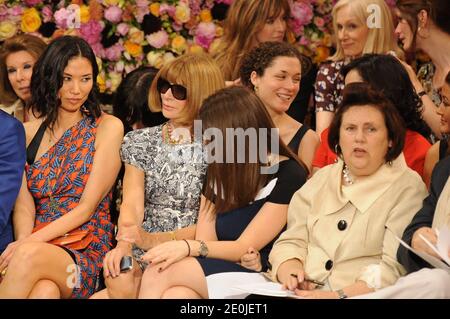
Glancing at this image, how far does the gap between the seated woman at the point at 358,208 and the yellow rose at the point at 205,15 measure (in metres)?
1.66

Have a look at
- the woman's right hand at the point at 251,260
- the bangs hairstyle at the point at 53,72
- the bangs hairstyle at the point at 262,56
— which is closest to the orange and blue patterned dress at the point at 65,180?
the bangs hairstyle at the point at 53,72

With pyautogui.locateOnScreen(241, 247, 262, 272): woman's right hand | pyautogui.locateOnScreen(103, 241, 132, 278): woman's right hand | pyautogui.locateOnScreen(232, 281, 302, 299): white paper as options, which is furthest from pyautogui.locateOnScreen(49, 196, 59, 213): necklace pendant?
pyautogui.locateOnScreen(232, 281, 302, 299): white paper

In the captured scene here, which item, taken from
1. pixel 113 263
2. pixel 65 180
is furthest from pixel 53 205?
pixel 113 263

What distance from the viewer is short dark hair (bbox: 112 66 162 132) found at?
4.80 meters

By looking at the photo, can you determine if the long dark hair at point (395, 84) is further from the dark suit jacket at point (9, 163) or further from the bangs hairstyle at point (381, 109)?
the dark suit jacket at point (9, 163)

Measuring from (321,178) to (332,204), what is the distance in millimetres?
159

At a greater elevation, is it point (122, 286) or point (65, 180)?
point (65, 180)

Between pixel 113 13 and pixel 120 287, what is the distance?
1915 millimetres

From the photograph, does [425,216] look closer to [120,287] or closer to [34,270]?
[120,287]

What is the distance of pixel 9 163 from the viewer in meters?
4.20
